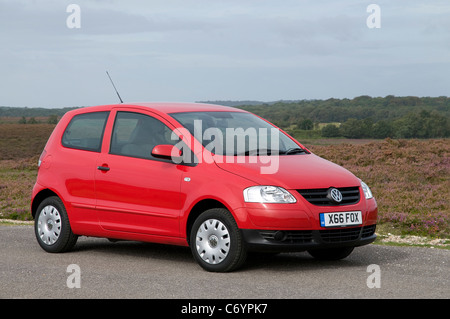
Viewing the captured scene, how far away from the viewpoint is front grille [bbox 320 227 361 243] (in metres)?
8.38

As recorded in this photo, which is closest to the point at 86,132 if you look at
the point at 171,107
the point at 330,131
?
the point at 171,107

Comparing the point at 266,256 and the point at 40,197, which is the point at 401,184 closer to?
the point at 266,256

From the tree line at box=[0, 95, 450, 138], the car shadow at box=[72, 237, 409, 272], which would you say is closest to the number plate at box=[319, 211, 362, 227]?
the car shadow at box=[72, 237, 409, 272]

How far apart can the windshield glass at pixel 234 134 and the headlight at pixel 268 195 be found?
0.73m

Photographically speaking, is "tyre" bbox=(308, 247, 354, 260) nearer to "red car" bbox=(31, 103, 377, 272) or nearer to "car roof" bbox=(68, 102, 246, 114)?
"red car" bbox=(31, 103, 377, 272)

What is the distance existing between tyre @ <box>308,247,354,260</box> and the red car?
0.01 metres

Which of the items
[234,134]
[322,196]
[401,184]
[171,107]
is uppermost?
[171,107]

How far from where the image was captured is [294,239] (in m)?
8.29

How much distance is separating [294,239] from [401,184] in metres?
15.4

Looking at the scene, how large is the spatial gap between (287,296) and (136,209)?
2.72m

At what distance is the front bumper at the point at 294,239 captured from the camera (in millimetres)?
8172

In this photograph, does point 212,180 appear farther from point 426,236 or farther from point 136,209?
point 426,236
